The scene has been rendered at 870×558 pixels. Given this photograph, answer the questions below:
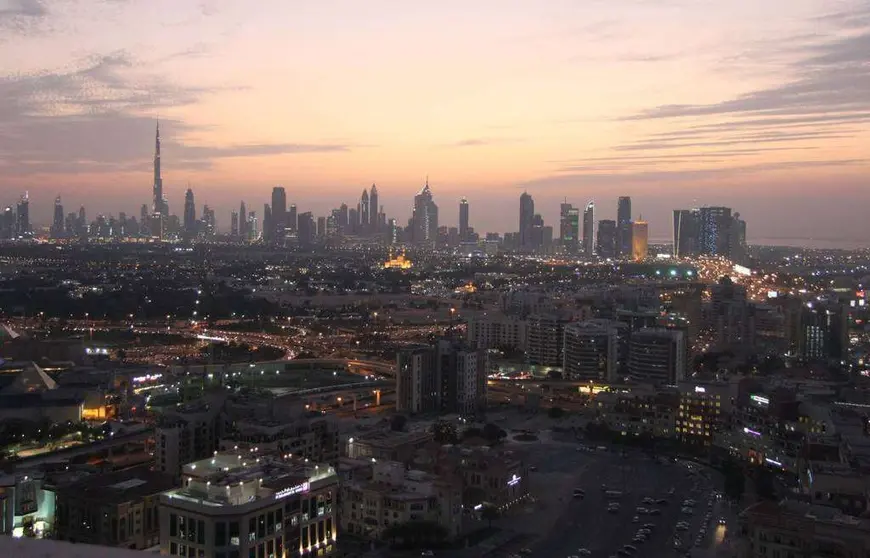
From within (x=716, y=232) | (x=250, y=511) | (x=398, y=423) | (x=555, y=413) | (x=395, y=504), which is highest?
(x=716, y=232)

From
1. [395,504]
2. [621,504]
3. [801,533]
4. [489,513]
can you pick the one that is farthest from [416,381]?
[801,533]

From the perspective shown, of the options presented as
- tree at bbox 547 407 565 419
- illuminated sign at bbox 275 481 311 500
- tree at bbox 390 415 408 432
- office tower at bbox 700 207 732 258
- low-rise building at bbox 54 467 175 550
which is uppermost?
office tower at bbox 700 207 732 258

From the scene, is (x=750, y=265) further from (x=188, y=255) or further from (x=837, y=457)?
(x=837, y=457)

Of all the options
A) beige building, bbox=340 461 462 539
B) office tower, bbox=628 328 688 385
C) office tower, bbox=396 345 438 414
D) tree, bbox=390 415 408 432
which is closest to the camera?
beige building, bbox=340 461 462 539

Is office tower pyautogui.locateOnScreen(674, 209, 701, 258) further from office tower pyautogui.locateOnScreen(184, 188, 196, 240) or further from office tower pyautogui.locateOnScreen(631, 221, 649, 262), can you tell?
office tower pyautogui.locateOnScreen(184, 188, 196, 240)

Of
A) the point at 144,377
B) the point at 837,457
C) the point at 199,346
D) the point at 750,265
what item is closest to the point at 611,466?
the point at 837,457

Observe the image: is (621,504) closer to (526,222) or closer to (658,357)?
(658,357)

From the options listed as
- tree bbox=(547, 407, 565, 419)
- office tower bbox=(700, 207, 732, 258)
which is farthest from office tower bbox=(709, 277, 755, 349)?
office tower bbox=(700, 207, 732, 258)

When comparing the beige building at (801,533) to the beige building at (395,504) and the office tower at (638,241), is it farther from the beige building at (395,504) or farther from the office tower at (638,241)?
the office tower at (638,241)
